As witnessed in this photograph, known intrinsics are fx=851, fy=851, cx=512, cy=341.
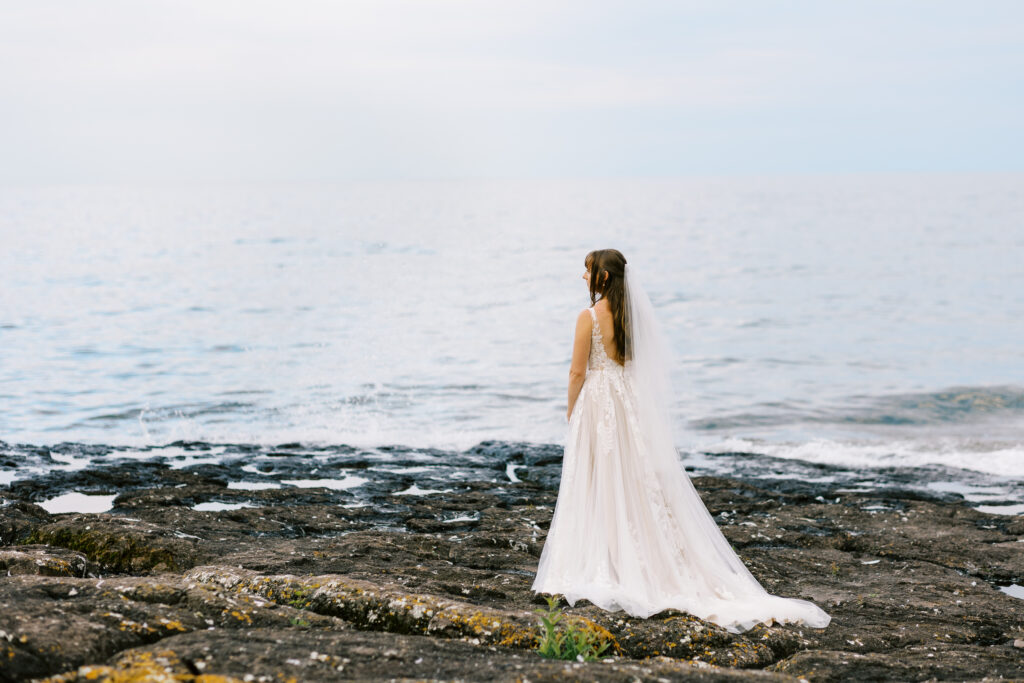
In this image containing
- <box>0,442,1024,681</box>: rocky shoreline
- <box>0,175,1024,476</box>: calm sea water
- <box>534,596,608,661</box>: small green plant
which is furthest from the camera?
<box>0,175,1024,476</box>: calm sea water

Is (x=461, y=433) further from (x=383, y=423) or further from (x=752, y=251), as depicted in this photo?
(x=752, y=251)

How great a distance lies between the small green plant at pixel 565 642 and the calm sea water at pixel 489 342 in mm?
9218

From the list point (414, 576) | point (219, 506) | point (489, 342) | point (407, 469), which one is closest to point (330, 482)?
point (407, 469)

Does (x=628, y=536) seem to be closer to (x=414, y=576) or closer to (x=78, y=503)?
(x=414, y=576)

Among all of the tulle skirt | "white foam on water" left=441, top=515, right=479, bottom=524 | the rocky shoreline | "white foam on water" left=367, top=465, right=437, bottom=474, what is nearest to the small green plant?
the rocky shoreline

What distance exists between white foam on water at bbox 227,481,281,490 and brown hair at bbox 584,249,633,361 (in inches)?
261

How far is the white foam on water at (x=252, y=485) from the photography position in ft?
38.7

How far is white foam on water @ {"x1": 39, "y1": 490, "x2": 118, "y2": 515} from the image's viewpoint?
1035 cm

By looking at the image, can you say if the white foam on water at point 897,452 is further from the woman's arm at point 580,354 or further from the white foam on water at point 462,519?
the woman's arm at point 580,354

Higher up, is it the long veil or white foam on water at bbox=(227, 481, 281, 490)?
the long veil

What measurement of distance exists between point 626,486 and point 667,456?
0.45m

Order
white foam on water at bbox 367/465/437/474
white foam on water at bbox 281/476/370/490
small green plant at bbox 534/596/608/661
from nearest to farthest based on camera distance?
small green plant at bbox 534/596/608/661, white foam on water at bbox 281/476/370/490, white foam on water at bbox 367/465/437/474

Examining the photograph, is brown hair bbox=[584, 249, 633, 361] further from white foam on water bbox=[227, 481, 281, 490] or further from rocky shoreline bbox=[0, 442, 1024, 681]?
white foam on water bbox=[227, 481, 281, 490]

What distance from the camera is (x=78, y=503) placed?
1065 cm
